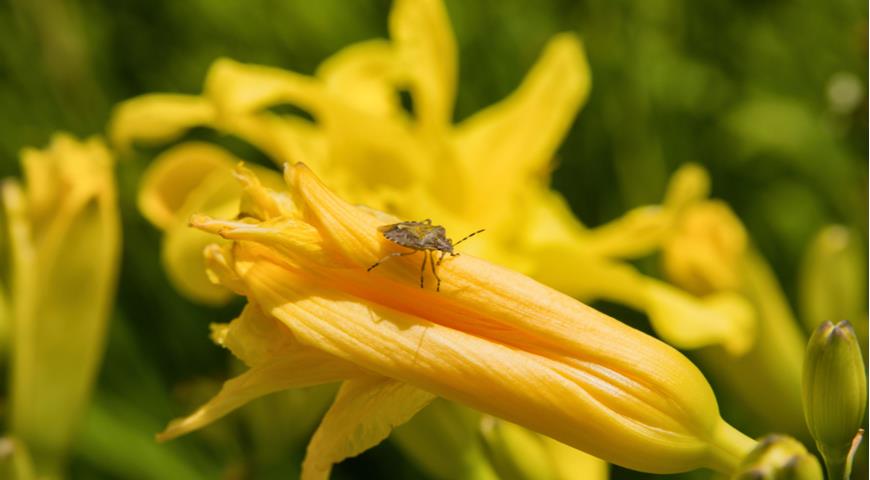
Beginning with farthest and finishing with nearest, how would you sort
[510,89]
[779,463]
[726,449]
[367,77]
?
[510,89]
[367,77]
[726,449]
[779,463]

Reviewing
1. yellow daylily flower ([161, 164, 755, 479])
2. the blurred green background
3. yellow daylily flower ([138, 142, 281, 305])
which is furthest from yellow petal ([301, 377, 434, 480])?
the blurred green background

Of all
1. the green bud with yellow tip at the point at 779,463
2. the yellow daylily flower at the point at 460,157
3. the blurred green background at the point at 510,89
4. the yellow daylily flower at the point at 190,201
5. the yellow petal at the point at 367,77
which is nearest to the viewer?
the green bud with yellow tip at the point at 779,463

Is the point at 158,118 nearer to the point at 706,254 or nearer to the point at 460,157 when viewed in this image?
the point at 460,157

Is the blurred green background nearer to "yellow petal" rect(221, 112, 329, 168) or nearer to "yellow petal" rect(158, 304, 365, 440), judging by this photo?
"yellow petal" rect(221, 112, 329, 168)

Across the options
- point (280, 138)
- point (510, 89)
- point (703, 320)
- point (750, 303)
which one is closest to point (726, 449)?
point (703, 320)


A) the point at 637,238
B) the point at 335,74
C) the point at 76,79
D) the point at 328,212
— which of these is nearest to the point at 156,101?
the point at 335,74

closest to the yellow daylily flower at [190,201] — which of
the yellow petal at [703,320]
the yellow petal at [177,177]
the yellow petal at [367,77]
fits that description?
the yellow petal at [177,177]

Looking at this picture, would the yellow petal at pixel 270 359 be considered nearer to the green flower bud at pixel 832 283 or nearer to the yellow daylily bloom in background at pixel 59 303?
the yellow daylily bloom in background at pixel 59 303
